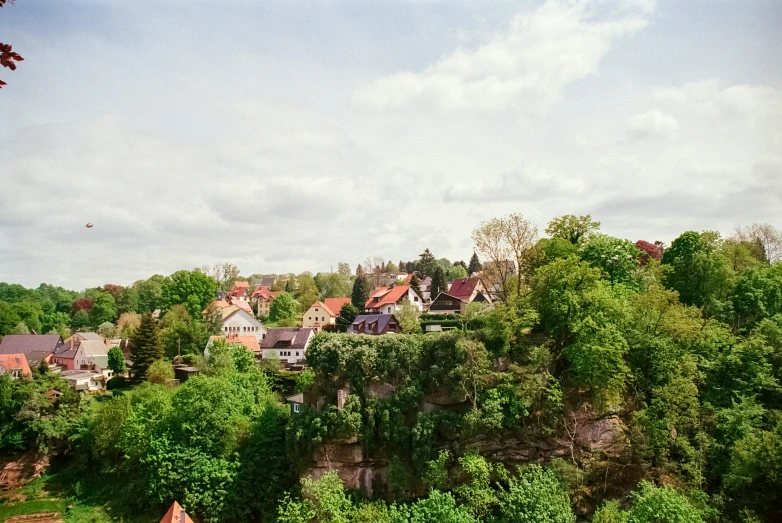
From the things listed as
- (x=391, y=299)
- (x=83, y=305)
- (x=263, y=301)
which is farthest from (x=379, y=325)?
(x=83, y=305)

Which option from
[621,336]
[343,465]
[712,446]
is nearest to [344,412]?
[343,465]

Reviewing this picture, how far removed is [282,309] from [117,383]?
24207 millimetres

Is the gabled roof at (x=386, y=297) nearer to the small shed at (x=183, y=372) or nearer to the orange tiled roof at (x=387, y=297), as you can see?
the orange tiled roof at (x=387, y=297)

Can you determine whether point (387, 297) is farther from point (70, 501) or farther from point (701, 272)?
point (701, 272)

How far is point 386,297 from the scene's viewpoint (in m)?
60.9

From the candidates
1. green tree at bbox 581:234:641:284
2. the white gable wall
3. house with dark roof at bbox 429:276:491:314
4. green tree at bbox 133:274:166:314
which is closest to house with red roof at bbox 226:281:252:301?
green tree at bbox 133:274:166:314

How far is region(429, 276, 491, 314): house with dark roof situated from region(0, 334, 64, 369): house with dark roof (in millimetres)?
40713

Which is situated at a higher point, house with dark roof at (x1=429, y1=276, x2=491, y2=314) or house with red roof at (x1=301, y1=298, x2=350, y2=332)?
house with dark roof at (x1=429, y1=276, x2=491, y2=314)

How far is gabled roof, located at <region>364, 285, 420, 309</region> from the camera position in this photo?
2320 inches

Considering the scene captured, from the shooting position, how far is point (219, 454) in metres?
27.7

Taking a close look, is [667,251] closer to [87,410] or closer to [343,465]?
[343,465]

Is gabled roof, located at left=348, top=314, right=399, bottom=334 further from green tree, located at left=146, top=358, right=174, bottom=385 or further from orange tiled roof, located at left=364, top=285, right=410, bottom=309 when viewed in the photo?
green tree, located at left=146, top=358, right=174, bottom=385

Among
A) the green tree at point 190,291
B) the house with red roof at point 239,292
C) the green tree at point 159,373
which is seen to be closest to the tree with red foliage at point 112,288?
the house with red roof at point 239,292

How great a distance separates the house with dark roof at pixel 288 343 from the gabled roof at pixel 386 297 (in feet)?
43.4
